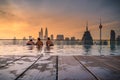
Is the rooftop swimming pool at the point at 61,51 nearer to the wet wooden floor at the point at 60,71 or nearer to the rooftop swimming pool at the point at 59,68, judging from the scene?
the rooftop swimming pool at the point at 59,68

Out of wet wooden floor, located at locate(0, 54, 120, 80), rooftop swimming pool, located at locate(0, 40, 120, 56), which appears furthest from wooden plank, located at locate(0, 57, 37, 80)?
rooftop swimming pool, located at locate(0, 40, 120, 56)

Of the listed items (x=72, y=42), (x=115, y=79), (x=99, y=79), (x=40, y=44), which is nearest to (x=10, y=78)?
(x=99, y=79)

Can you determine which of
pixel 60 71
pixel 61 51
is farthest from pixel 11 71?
pixel 61 51

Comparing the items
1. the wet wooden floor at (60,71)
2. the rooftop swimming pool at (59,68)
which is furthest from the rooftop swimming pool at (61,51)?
the wet wooden floor at (60,71)

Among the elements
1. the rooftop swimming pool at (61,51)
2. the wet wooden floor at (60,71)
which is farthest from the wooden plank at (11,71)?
the rooftop swimming pool at (61,51)

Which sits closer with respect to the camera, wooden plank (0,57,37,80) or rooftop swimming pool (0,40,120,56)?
wooden plank (0,57,37,80)

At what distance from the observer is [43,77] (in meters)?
3.73

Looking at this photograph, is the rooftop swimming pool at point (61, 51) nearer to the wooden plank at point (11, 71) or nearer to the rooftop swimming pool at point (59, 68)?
the rooftop swimming pool at point (59, 68)

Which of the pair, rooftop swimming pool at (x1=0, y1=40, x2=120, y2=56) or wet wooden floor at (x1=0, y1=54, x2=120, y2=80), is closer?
wet wooden floor at (x1=0, y1=54, x2=120, y2=80)

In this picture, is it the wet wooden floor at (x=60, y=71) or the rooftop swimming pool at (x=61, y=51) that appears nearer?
the wet wooden floor at (x=60, y=71)

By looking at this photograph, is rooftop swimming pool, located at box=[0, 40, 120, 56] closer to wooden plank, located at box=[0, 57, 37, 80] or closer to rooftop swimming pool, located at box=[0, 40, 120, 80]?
rooftop swimming pool, located at box=[0, 40, 120, 80]

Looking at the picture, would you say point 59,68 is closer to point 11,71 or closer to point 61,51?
point 11,71

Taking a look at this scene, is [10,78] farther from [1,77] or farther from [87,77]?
[87,77]

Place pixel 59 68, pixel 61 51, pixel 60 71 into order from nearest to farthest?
A: pixel 60 71, pixel 59 68, pixel 61 51
